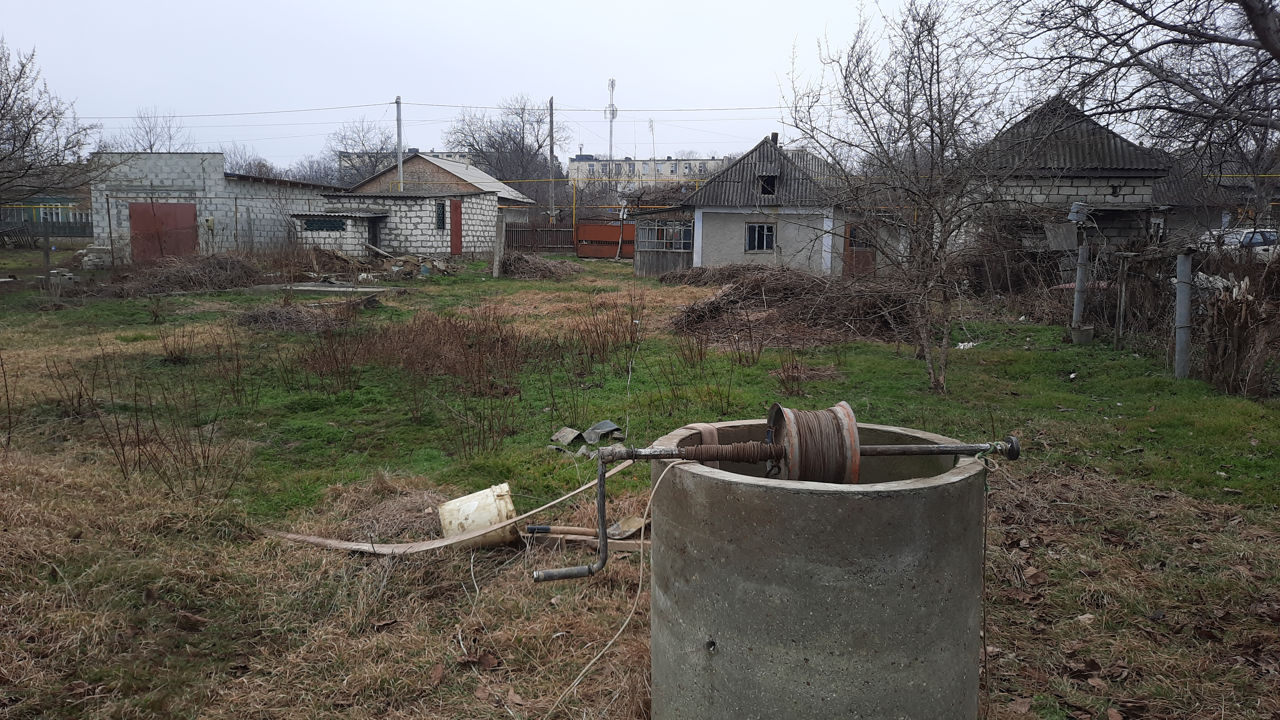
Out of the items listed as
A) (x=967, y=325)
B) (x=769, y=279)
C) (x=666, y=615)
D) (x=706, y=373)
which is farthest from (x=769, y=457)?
(x=769, y=279)

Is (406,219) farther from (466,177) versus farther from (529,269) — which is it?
(466,177)

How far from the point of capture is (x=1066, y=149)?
733 inches

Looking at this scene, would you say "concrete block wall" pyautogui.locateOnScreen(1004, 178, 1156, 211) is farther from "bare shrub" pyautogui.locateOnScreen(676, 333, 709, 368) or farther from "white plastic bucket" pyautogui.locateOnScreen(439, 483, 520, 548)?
"white plastic bucket" pyautogui.locateOnScreen(439, 483, 520, 548)

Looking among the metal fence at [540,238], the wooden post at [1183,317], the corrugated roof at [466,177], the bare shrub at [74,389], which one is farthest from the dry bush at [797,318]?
the corrugated roof at [466,177]

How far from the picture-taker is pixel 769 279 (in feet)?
52.4

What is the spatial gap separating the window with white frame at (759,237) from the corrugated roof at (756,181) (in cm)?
80

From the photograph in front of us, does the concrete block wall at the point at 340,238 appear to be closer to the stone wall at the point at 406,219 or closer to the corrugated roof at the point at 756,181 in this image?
the stone wall at the point at 406,219

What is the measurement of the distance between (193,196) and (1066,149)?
27181mm

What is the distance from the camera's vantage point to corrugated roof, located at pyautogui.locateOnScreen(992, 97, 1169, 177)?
32.0 feet

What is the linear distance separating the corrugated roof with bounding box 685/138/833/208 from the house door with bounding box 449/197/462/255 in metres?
9.24

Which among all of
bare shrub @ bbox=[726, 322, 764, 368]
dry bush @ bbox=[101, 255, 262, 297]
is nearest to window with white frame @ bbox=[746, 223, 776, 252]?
bare shrub @ bbox=[726, 322, 764, 368]

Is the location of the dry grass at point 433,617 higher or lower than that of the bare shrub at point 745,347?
lower

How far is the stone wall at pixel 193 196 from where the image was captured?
93.5 ft

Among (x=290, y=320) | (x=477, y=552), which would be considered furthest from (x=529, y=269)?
(x=477, y=552)
